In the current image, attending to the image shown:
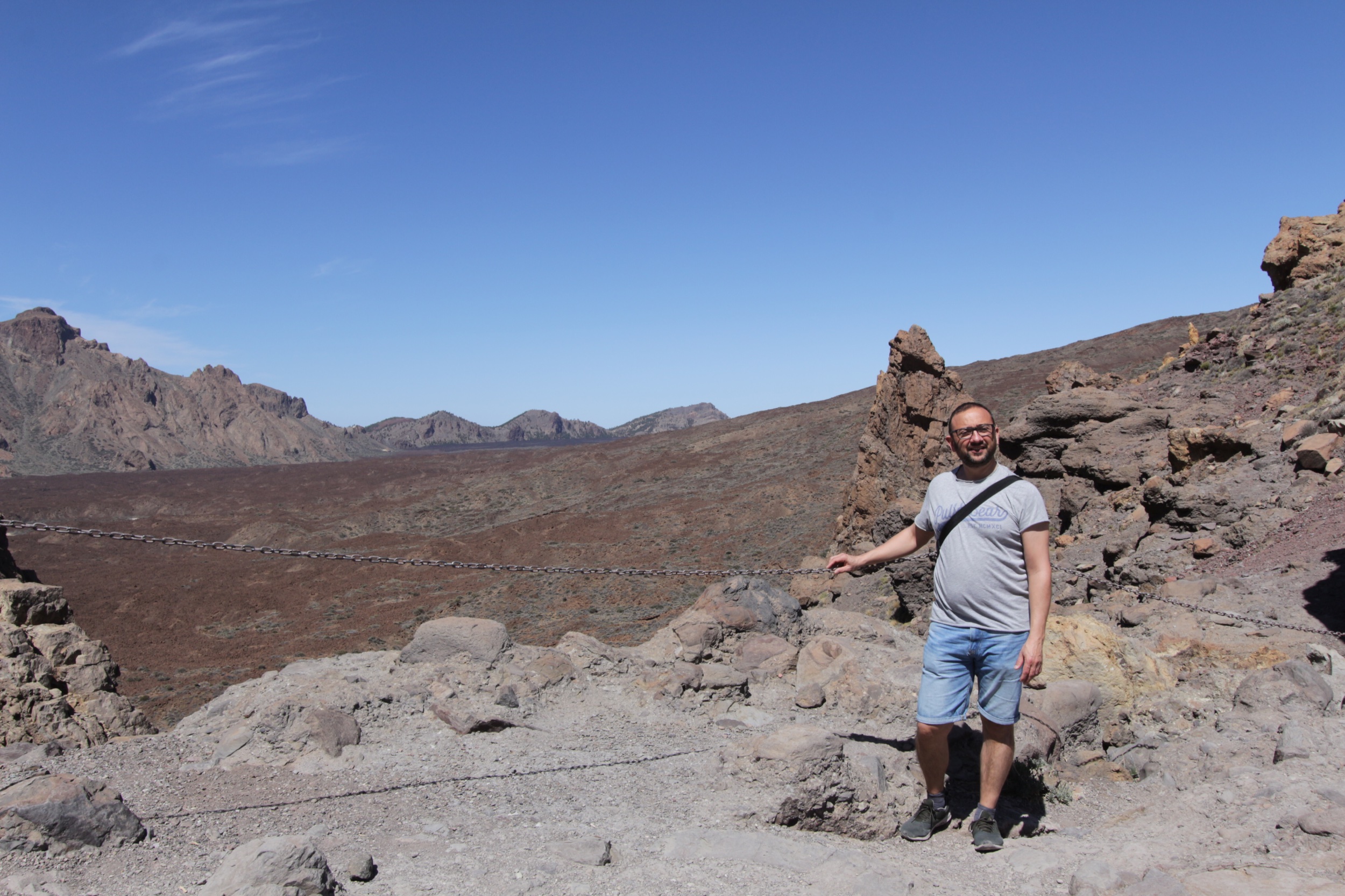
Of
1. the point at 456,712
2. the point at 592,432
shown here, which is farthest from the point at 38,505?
the point at 592,432

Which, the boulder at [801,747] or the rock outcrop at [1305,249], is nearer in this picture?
the boulder at [801,747]

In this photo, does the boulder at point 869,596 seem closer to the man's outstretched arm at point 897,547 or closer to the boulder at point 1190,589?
the boulder at point 1190,589

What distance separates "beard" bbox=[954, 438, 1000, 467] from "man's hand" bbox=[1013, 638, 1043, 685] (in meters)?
0.68

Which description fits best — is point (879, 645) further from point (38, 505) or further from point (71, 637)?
point (38, 505)

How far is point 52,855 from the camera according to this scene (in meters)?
2.84

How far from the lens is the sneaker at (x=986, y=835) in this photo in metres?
3.19

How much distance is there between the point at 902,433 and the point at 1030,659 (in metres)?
11.5

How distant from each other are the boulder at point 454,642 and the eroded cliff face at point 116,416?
264 feet

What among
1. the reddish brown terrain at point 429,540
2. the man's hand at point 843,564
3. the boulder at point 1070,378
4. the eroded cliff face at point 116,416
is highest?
the eroded cliff face at point 116,416

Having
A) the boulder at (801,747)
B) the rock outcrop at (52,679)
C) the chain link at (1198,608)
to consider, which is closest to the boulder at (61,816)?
the rock outcrop at (52,679)

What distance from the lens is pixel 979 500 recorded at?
3.28 metres


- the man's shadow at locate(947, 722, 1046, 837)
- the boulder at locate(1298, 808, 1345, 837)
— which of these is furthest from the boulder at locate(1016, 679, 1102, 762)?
the boulder at locate(1298, 808, 1345, 837)

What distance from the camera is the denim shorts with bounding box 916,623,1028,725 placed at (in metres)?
3.22

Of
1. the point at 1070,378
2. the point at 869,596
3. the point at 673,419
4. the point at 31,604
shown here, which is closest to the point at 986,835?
the point at 31,604
